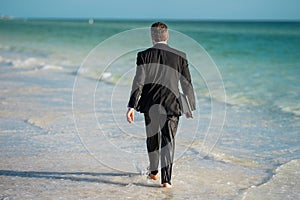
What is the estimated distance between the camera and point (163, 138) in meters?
4.88

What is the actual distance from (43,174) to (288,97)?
27.2ft

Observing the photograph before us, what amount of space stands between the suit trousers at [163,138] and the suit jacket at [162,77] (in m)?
0.10

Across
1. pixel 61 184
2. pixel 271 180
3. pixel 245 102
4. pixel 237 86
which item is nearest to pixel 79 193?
pixel 61 184

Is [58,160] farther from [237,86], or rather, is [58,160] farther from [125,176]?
[237,86]

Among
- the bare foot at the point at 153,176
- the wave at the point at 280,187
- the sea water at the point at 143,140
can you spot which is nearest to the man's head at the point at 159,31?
the sea water at the point at 143,140

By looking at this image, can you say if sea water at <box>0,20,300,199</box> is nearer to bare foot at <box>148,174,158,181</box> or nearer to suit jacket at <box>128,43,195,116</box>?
bare foot at <box>148,174,158,181</box>

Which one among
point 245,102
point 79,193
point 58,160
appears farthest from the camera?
point 245,102

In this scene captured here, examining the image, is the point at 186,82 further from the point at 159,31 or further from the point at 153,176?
the point at 153,176

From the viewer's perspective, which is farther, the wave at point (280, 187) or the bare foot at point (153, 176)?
the bare foot at point (153, 176)

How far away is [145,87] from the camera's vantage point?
15.8ft

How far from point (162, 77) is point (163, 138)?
654 millimetres

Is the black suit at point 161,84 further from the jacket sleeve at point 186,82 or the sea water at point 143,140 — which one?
the sea water at point 143,140

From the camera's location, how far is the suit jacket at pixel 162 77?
186 inches

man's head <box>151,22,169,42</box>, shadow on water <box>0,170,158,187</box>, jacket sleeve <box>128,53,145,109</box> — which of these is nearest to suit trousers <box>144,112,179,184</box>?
jacket sleeve <box>128,53,145,109</box>
